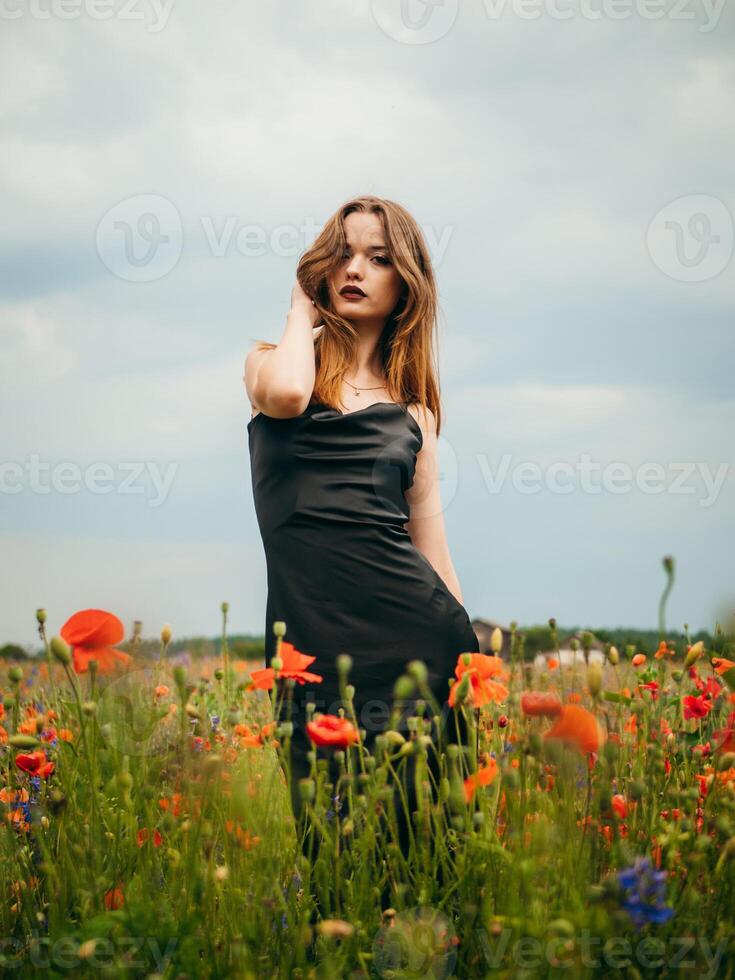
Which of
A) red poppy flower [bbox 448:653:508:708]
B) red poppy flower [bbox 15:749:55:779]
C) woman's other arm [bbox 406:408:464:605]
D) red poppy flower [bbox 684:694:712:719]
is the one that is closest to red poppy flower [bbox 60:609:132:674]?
red poppy flower [bbox 15:749:55:779]

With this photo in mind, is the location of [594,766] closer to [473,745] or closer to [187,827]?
[473,745]

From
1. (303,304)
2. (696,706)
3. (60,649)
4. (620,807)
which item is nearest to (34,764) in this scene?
(60,649)

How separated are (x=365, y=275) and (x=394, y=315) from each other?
0.25 metres

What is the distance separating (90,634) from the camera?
207cm

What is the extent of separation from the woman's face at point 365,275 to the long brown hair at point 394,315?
0.08 ft

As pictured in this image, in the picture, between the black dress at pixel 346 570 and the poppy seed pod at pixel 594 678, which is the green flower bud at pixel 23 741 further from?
the poppy seed pod at pixel 594 678

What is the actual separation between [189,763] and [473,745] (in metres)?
0.58

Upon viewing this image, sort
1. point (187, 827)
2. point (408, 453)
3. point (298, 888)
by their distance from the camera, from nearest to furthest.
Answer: point (187, 827) → point (298, 888) → point (408, 453)

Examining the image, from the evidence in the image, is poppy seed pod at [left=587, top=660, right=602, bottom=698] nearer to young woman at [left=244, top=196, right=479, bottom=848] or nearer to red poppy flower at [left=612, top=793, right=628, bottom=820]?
red poppy flower at [left=612, top=793, right=628, bottom=820]

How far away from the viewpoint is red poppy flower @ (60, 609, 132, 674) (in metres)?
2.07

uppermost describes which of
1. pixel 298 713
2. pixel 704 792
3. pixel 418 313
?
pixel 418 313

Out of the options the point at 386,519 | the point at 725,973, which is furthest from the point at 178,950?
the point at 386,519

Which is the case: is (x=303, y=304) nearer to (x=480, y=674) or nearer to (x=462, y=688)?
(x=480, y=674)

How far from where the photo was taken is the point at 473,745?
2023 mm
